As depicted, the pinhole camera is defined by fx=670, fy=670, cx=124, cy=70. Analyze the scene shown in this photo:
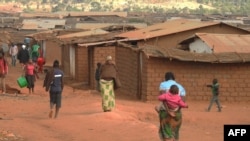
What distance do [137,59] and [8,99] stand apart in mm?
→ 4589

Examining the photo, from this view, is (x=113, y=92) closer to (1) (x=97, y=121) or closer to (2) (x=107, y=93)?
(2) (x=107, y=93)

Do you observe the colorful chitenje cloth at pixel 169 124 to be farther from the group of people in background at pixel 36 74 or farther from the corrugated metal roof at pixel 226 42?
the corrugated metal roof at pixel 226 42

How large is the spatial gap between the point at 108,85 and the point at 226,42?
8.35 m

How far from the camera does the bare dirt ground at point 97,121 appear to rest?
1341 centimetres

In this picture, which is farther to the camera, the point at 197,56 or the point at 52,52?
the point at 52,52

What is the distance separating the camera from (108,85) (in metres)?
16.0

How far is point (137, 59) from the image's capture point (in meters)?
22.5

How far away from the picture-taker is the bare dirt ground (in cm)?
1341

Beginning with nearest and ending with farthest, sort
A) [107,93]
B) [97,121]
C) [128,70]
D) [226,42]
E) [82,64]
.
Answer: [97,121] → [107,93] → [226,42] → [128,70] → [82,64]

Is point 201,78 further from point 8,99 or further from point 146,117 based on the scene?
point 8,99

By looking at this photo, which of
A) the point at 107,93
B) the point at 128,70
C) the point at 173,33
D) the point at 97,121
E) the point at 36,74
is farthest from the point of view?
the point at 36,74

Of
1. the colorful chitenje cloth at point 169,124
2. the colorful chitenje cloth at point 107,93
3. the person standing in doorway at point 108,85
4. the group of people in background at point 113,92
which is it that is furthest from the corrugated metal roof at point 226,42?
the colorful chitenje cloth at point 169,124

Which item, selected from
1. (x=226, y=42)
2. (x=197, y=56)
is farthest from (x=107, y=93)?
(x=226, y=42)

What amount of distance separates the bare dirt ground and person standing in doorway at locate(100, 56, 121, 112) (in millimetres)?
252
